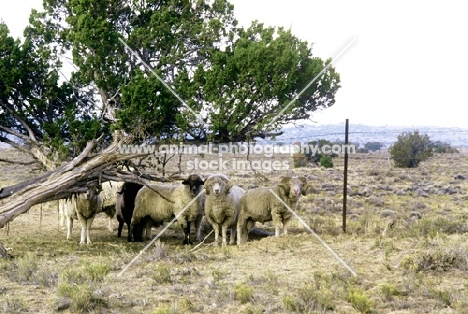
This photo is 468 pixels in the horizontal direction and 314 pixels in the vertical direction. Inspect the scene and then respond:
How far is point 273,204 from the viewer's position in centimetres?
1402

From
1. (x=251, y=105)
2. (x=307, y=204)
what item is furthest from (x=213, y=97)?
(x=307, y=204)

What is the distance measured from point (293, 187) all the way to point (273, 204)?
2.22 ft

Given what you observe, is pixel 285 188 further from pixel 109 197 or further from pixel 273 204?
pixel 109 197

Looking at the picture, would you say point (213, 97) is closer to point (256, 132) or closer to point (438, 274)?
point (256, 132)

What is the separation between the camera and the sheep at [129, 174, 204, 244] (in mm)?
14383

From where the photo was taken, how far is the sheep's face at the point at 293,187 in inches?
546

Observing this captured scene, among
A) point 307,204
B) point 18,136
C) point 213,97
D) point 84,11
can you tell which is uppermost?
point 84,11

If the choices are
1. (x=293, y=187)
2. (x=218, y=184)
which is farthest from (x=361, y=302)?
(x=293, y=187)

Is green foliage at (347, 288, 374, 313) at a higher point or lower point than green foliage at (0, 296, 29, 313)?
higher

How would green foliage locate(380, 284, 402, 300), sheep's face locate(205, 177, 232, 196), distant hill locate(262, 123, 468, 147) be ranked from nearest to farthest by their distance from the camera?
green foliage locate(380, 284, 402, 300), sheep's face locate(205, 177, 232, 196), distant hill locate(262, 123, 468, 147)

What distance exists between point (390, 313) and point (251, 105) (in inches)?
349

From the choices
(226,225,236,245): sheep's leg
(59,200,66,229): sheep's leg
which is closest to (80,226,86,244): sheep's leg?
(59,200,66,229): sheep's leg

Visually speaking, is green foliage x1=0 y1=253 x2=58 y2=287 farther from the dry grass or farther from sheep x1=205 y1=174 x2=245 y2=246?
sheep x1=205 y1=174 x2=245 y2=246

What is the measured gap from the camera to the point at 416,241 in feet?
38.6
